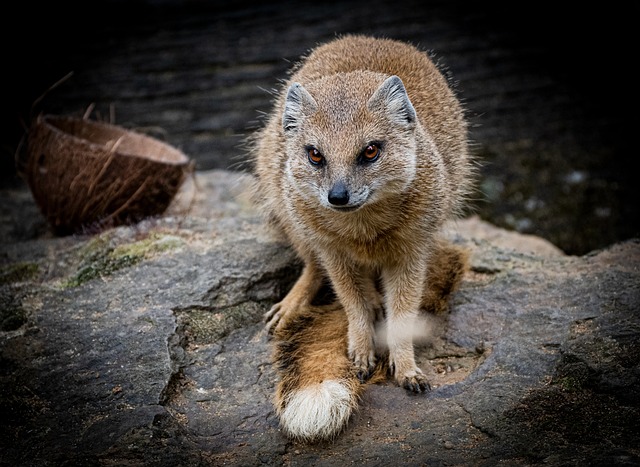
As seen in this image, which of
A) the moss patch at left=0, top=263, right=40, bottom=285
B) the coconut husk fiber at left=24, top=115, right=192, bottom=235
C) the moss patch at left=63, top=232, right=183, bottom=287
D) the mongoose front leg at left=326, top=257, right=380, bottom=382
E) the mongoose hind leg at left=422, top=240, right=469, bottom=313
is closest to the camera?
the mongoose front leg at left=326, top=257, right=380, bottom=382

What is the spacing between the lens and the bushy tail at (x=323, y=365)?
3654 millimetres

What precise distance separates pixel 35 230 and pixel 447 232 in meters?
4.29

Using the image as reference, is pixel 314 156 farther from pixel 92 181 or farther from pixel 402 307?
pixel 92 181

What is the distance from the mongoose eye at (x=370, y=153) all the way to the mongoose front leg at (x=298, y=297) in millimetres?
1190

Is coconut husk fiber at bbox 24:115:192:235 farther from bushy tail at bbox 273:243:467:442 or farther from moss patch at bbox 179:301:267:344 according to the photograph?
bushy tail at bbox 273:243:467:442

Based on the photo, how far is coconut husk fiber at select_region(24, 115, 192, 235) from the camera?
6.25 meters

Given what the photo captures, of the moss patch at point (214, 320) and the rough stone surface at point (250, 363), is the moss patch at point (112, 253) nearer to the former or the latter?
the rough stone surface at point (250, 363)

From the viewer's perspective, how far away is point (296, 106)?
4.26 m

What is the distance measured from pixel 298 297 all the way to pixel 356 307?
557mm

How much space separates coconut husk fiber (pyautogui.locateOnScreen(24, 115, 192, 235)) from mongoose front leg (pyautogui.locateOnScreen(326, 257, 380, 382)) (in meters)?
2.57

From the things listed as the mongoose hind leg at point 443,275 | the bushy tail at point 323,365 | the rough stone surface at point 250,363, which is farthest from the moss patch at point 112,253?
the mongoose hind leg at point 443,275

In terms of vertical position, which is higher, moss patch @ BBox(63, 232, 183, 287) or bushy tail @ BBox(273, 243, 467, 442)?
moss patch @ BBox(63, 232, 183, 287)

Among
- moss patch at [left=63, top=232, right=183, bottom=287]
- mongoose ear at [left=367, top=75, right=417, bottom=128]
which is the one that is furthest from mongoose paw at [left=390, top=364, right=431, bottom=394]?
moss patch at [left=63, top=232, right=183, bottom=287]

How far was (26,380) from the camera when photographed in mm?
4008
